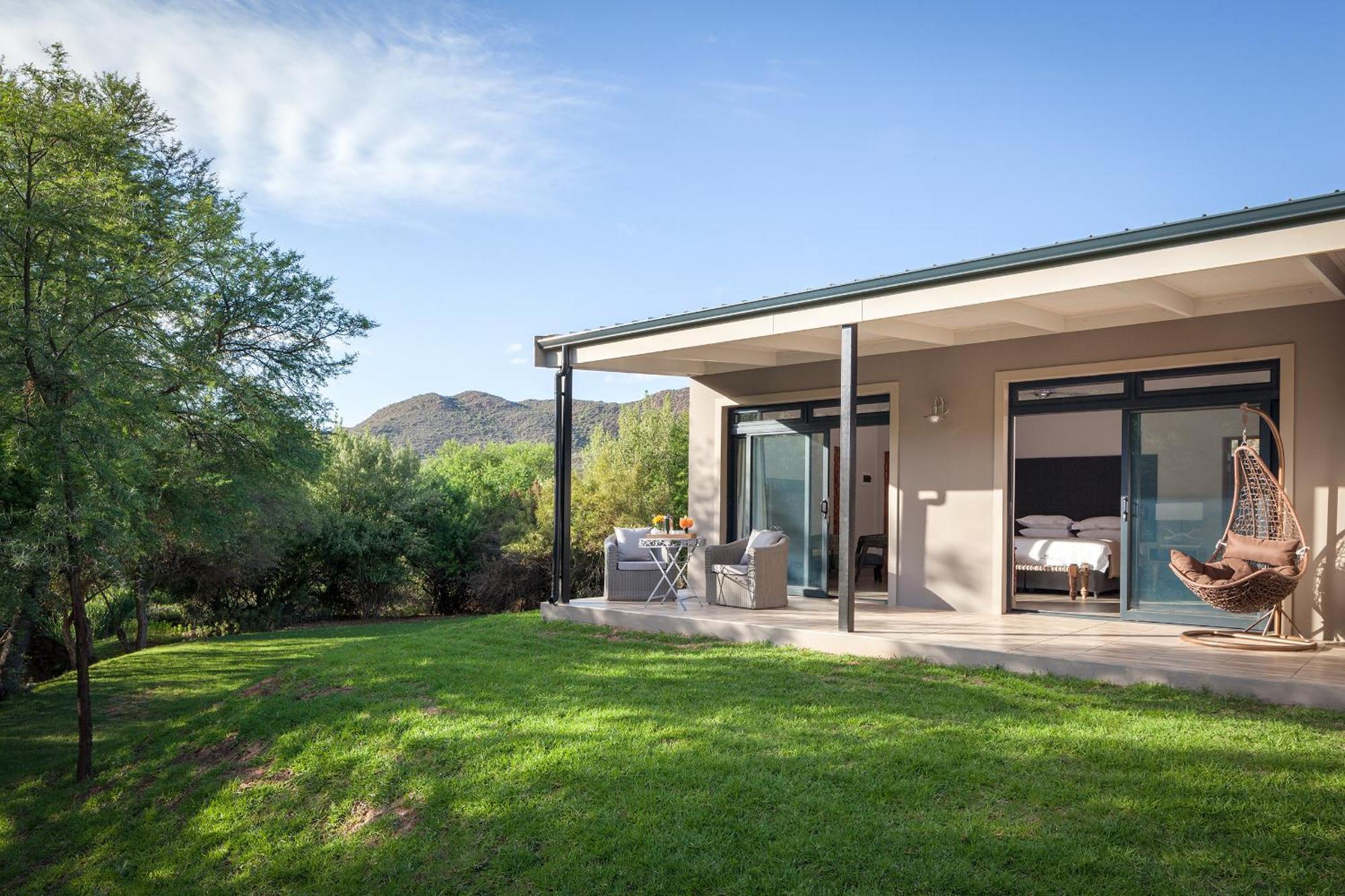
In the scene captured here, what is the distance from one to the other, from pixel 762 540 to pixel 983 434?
2383mm

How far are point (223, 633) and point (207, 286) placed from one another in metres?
6.34

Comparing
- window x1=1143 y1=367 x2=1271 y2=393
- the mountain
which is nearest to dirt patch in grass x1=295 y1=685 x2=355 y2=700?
window x1=1143 y1=367 x2=1271 y2=393

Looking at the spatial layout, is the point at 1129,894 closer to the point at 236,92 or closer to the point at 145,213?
the point at 145,213

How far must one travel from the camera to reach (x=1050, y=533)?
34.1ft

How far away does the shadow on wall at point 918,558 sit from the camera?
9.03 meters

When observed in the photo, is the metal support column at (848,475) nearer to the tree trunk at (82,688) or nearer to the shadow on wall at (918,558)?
the shadow on wall at (918,558)

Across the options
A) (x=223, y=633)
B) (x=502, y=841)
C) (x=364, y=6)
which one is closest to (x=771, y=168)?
(x=364, y=6)

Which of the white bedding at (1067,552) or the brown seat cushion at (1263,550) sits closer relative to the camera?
the brown seat cushion at (1263,550)

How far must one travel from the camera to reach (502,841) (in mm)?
4238

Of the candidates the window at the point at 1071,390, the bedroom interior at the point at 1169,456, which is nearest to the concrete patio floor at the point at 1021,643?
the bedroom interior at the point at 1169,456

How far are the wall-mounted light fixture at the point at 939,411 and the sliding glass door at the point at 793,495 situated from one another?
4.56 ft

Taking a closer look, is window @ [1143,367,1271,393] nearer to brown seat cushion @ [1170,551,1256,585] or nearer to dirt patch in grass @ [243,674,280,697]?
brown seat cushion @ [1170,551,1256,585]

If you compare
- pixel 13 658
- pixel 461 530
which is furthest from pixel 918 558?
pixel 461 530

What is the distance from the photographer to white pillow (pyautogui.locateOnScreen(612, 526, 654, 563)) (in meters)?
9.90
